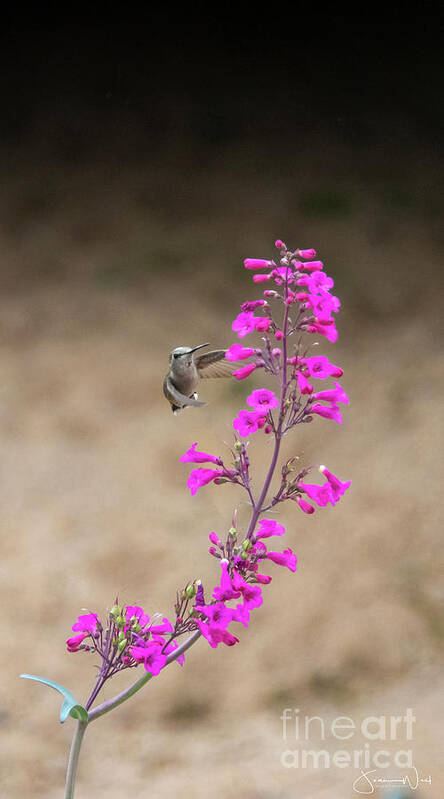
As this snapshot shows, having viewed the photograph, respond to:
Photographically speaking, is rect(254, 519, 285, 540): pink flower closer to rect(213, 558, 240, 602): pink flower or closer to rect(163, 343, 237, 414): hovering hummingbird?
rect(213, 558, 240, 602): pink flower

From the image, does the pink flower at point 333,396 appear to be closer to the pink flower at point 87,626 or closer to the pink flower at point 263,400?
the pink flower at point 263,400

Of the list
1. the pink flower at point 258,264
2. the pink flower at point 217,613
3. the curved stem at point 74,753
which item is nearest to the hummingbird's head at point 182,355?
the pink flower at point 258,264

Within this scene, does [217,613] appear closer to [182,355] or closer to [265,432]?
[265,432]

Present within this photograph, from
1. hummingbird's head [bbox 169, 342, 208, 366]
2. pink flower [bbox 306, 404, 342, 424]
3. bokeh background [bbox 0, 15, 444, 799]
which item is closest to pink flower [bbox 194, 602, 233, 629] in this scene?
pink flower [bbox 306, 404, 342, 424]

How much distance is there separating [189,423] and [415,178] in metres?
1.86

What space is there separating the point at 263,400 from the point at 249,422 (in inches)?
1.3

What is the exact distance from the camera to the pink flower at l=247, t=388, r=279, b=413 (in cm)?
102

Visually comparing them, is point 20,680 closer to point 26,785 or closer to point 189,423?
point 26,785

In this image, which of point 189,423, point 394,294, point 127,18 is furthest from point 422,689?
point 127,18

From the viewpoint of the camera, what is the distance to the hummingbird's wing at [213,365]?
1330 millimetres

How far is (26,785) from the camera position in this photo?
2.64 metres
